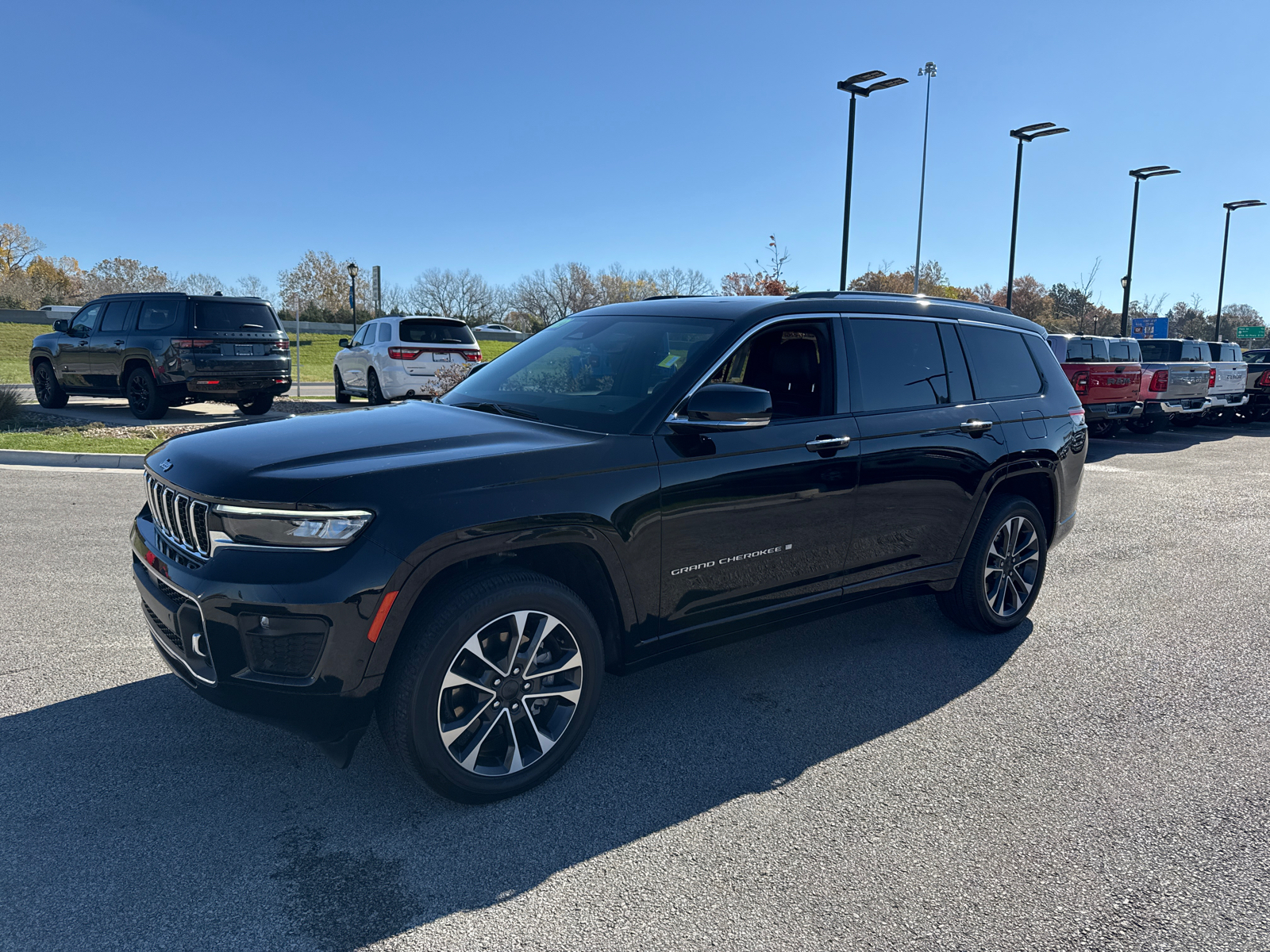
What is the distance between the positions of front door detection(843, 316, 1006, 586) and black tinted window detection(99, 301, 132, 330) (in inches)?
533

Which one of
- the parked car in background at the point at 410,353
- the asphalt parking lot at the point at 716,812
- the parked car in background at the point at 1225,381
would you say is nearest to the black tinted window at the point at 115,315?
the parked car in background at the point at 410,353

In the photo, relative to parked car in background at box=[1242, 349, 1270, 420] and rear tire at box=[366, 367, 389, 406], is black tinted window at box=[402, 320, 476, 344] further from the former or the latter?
parked car in background at box=[1242, 349, 1270, 420]

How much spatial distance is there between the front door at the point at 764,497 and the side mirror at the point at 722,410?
0.21ft

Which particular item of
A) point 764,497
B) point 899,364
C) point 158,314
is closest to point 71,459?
point 158,314

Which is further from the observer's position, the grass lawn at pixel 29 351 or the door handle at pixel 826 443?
the grass lawn at pixel 29 351

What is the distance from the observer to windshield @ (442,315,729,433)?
3709 millimetres

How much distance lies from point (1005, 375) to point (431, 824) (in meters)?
3.97

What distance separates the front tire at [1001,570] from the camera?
4.90 meters

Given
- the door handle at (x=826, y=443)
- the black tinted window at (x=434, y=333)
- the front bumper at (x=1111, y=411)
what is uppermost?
the black tinted window at (x=434, y=333)

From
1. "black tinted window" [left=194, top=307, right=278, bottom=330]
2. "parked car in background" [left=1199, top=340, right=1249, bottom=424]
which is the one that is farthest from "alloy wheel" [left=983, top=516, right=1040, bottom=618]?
"parked car in background" [left=1199, top=340, right=1249, bottom=424]

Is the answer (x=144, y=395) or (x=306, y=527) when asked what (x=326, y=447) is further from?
(x=144, y=395)

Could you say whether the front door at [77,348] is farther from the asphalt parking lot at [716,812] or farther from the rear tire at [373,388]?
the asphalt parking lot at [716,812]

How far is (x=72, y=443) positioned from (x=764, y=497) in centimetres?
1036

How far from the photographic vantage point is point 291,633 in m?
2.79
